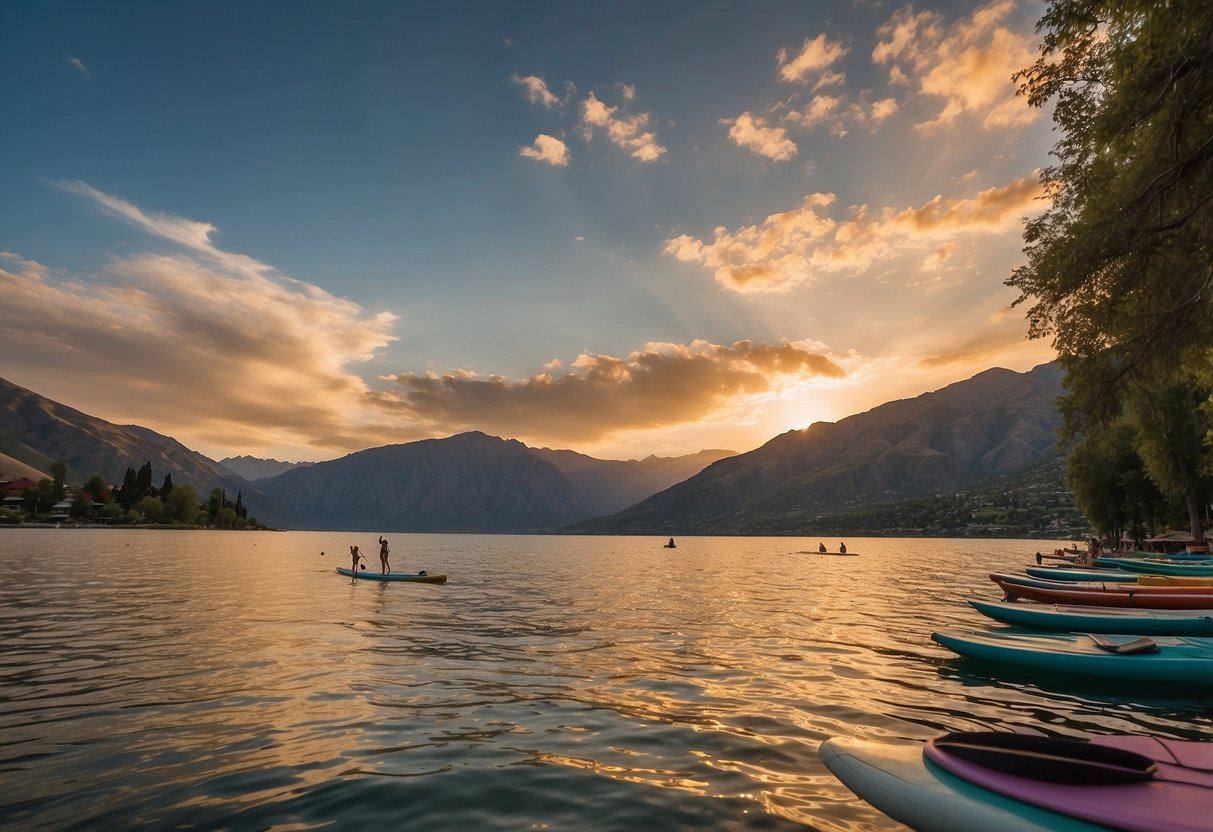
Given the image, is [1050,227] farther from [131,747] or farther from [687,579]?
[687,579]

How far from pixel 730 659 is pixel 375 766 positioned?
1376 centimetres

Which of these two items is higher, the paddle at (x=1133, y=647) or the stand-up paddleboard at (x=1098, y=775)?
the stand-up paddleboard at (x=1098, y=775)

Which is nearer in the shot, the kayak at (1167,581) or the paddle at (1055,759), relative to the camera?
the paddle at (1055,759)

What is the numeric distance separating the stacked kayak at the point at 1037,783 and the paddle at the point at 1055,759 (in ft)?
0.04

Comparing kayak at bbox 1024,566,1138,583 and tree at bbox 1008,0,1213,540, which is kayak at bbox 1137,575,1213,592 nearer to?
kayak at bbox 1024,566,1138,583

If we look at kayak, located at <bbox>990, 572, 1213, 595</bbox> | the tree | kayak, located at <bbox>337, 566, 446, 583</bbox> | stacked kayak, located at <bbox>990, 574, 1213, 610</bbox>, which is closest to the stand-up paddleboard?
the tree

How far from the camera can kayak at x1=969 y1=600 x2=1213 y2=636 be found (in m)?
22.7

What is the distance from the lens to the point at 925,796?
7.69 meters

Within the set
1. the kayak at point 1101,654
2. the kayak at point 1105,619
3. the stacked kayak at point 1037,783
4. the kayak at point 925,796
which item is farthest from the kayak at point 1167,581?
the kayak at point 925,796

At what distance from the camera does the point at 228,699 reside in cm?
1561

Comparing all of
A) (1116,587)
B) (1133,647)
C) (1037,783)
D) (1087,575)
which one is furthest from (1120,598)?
(1037,783)

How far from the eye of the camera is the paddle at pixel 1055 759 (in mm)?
7488

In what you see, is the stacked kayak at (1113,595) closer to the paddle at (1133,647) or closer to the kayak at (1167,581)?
the kayak at (1167,581)

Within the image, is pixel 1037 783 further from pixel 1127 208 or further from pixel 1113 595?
pixel 1113 595
